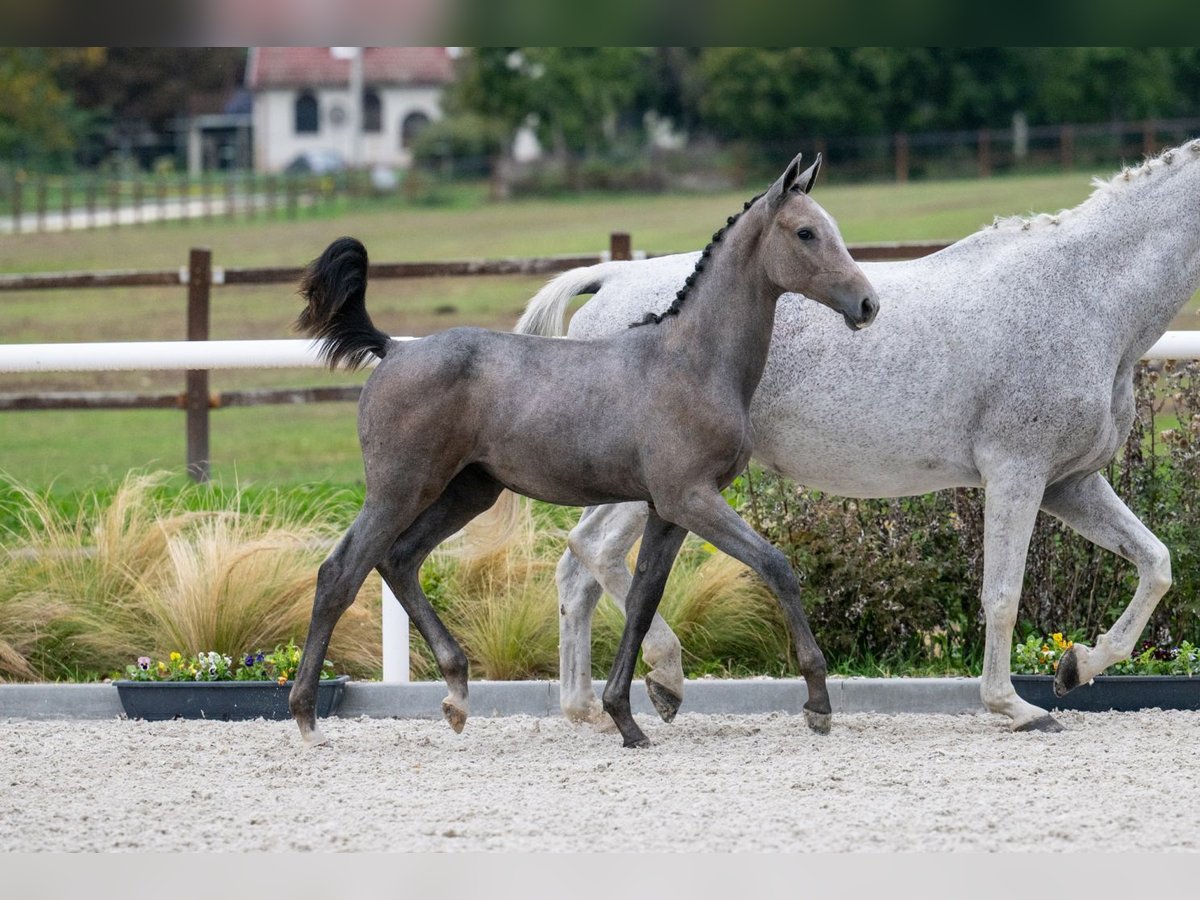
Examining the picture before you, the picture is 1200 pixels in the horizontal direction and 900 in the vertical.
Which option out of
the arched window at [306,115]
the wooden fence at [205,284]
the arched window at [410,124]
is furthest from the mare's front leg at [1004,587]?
the arched window at [306,115]

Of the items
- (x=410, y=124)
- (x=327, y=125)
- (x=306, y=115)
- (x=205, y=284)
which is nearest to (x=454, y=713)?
(x=205, y=284)

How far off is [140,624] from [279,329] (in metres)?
16.1

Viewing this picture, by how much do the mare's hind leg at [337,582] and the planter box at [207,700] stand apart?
0.60 metres

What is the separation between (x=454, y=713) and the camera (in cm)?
540

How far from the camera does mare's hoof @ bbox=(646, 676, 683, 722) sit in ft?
18.2

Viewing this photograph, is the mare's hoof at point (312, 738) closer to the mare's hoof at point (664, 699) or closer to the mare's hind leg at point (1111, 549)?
the mare's hoof at point (664, 699)

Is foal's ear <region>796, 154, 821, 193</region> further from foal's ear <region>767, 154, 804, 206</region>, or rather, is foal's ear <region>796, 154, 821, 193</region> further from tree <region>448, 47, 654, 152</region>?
tree <region>448, 47, 654, 152</region>

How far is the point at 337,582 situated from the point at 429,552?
0.35 meters

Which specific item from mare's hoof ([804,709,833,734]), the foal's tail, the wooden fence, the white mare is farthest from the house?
mare's hoof ([804,709,833,734])

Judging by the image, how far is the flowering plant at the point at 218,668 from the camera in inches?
239

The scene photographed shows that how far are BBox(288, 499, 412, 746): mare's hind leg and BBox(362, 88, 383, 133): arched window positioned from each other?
65.4m

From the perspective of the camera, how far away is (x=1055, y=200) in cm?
2930

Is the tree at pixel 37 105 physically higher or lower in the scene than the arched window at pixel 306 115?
lower

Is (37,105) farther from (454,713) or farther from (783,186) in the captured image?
(783,186)
